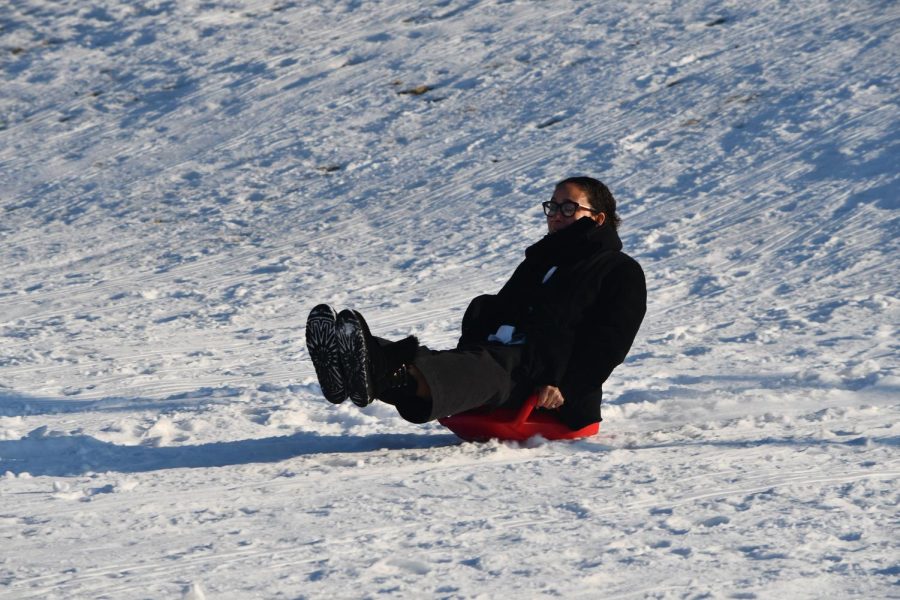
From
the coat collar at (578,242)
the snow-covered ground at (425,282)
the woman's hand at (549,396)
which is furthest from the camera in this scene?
the coat collar at (578,242)

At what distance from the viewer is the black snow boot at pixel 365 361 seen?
3.15 meters

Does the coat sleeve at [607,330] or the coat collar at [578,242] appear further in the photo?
the coat collar at [578,242]

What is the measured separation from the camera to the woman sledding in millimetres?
3240

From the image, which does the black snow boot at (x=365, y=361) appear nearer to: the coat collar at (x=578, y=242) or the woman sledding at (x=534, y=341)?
the woman sledding at (x=534, y=341)

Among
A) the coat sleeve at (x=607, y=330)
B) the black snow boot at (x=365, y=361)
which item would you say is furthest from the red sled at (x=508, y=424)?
the black snow boot at (x=365, y=361)

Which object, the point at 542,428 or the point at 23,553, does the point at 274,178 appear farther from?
the point at 23,553

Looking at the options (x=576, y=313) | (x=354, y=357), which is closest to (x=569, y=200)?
(x=576, y=313)

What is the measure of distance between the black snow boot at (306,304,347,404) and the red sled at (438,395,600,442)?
46 centimetres

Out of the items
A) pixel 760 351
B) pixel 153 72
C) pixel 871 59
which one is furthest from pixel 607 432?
pixel 153 72

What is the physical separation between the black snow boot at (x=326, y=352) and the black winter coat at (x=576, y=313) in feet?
1.94

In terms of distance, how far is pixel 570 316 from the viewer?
3.62 metres

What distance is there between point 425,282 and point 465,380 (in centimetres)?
328

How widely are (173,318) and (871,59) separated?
575 cm

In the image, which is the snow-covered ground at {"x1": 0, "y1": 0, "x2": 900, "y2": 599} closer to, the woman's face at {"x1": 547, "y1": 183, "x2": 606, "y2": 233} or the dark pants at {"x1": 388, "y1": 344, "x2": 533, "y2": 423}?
the dark pants at {"x1": 388, "y1": 344, "x2": 533, "y2": 423}
